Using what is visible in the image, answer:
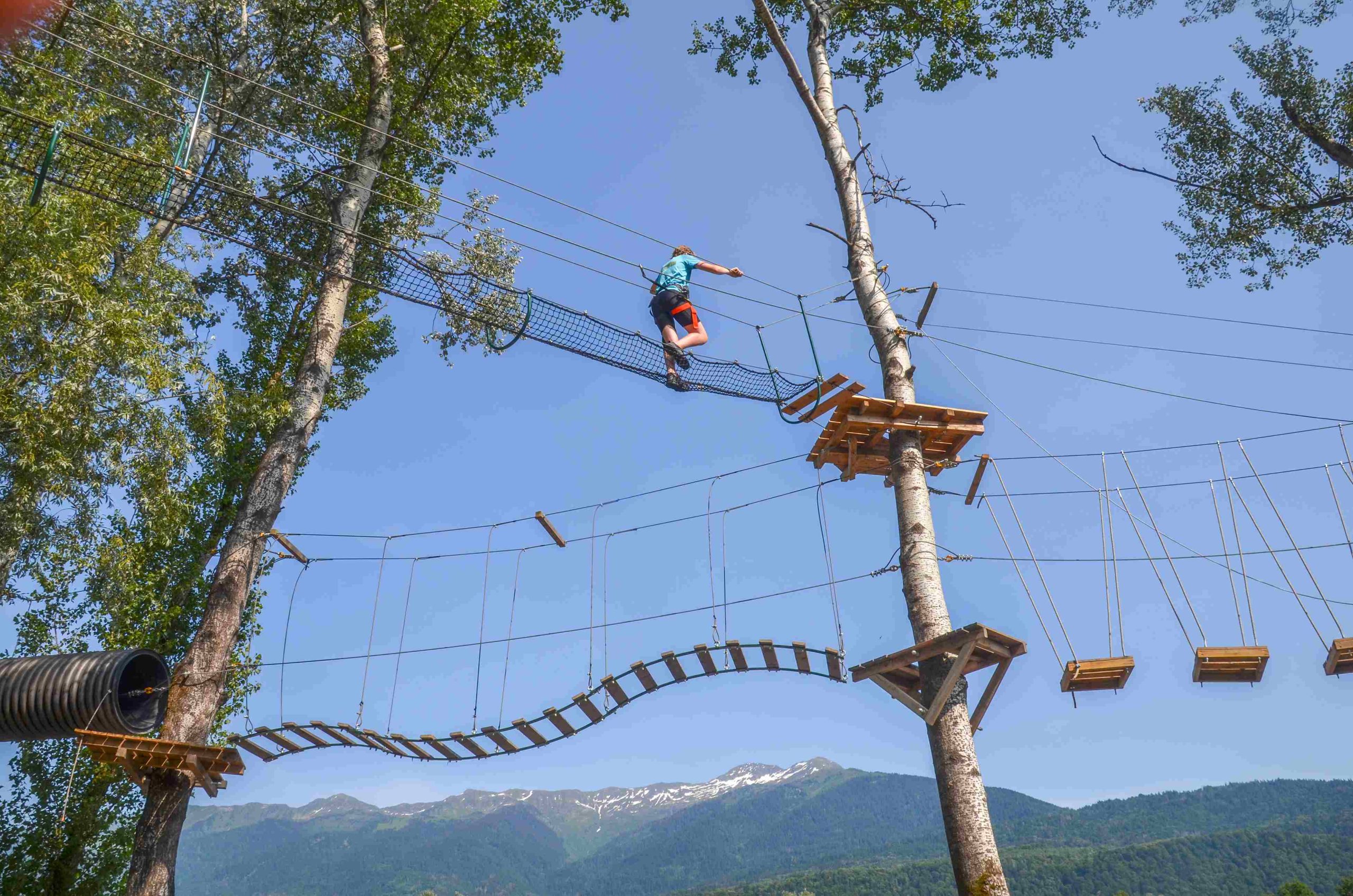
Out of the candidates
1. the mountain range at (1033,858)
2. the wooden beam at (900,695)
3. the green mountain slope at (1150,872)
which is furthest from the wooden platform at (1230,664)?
the green mountain slope at (1150,872)

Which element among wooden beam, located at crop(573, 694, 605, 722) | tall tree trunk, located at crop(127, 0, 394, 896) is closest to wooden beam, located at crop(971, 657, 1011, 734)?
wooden beam, located at crop(573, 694, 605, 722)

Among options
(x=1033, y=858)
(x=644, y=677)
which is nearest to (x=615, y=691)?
(x=644, y=677)

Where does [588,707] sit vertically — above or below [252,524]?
below

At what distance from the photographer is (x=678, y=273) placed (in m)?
8.68

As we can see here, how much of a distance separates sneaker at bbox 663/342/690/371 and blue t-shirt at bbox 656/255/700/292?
2.76ft

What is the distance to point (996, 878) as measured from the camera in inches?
225

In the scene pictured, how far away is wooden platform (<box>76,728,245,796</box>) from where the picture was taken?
7191 millimetres

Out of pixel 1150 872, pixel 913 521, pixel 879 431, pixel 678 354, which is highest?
pixel 678 354

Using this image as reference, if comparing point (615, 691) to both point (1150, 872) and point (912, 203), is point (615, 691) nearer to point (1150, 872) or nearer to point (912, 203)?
point (912, 203)

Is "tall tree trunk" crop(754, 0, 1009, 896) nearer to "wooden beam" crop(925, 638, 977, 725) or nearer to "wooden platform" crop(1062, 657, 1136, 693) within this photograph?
"wooden beam" crop(925, 638, 977, 725)

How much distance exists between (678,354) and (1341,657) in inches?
204

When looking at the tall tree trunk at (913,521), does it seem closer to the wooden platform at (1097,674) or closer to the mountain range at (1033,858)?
the wooden platform at (1097,674)

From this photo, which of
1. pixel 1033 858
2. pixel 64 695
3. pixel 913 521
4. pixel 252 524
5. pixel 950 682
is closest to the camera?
pixel 950 682

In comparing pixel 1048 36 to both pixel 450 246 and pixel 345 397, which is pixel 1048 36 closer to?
pixel 450 246
